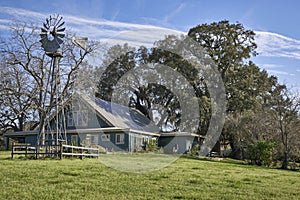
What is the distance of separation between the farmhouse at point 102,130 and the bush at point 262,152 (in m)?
9.71

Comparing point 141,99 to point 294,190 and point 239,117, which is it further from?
point 294,190

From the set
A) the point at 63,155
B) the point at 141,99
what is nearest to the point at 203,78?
the point at 141,99

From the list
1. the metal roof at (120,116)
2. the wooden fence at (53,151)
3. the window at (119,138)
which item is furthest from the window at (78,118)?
the wooden fence at (53,151)

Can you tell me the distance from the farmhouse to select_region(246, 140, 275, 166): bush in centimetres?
971

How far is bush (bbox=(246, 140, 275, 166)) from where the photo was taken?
2552cm

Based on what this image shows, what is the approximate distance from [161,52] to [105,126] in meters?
11.7

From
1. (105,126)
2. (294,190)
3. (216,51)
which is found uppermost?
(216,51)

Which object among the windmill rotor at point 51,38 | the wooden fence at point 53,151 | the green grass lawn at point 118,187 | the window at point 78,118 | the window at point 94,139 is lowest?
the green grass lawn at point 118,187

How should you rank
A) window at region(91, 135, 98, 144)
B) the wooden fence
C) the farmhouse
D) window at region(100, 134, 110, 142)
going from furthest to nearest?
window at region(91, 135, 98, 144) → window at region(100, 134, 110, 142) → the farmhouse → the wooden fence

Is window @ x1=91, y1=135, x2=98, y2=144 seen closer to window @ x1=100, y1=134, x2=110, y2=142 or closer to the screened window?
window @ x1=100, y1=134, x2=110, y2=142

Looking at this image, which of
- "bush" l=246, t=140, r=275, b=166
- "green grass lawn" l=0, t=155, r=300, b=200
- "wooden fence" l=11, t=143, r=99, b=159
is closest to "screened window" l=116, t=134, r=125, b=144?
"wooden fence" l=11, t=143, r=99, b=159

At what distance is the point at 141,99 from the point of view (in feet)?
140

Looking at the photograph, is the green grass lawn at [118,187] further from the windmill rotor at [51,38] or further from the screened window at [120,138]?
the screened window at [120,138]

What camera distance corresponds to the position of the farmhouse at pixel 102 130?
3089 cm
